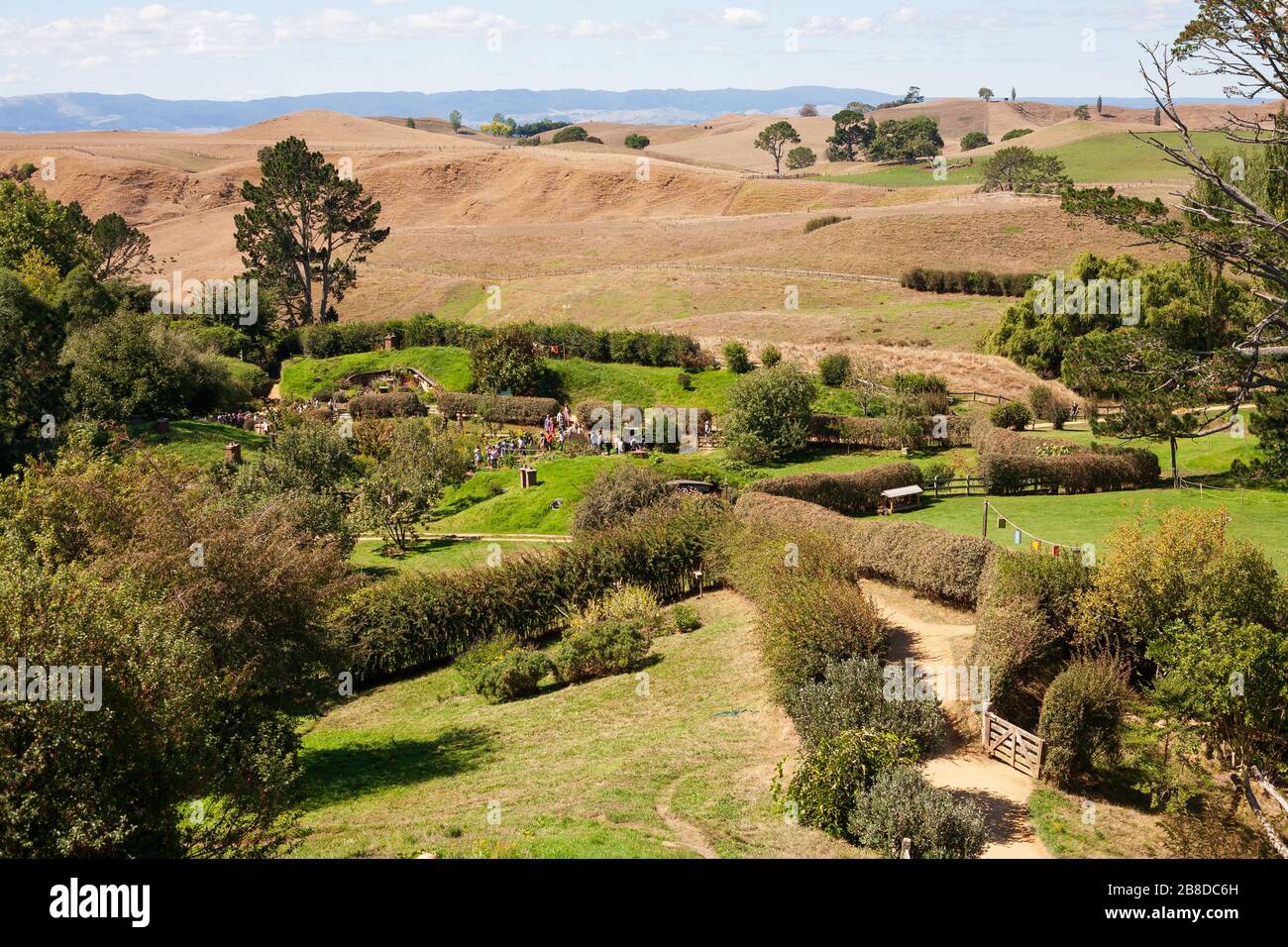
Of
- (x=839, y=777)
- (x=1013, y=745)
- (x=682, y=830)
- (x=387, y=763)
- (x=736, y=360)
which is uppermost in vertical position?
(x=736, y=360)

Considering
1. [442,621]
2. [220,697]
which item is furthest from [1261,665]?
[442,621]

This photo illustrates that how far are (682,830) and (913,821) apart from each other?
11.2 feet

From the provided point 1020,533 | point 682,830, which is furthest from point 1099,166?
point 682,830

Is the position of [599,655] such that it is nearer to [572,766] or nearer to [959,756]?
[572,766]

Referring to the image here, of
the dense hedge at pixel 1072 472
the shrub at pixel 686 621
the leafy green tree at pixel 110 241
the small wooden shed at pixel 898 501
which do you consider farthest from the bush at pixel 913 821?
the leafy green tree at pixel 110 241

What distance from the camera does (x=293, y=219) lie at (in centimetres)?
7356

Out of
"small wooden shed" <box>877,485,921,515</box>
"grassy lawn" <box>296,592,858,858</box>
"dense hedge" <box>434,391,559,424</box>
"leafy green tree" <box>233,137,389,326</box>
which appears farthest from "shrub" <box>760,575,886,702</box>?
"leafy green tree" <box>233,137,389,326</box>

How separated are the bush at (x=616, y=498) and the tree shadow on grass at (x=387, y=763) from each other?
11.7 metres

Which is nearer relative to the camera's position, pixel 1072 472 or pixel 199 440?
pixel 1072 472

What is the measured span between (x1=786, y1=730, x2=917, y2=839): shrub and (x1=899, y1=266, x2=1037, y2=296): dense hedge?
199ft

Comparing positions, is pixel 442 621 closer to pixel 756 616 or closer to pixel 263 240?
pixel 756 616

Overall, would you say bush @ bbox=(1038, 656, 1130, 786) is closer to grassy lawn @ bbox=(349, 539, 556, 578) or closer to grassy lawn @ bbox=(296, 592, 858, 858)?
grassy lawn @ bbox=(296, 592, 858, 858)

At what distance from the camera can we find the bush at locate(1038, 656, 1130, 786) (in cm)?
1742
